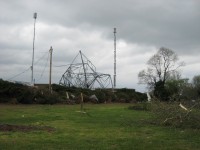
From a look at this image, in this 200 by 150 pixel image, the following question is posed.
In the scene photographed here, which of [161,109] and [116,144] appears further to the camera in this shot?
[161,109]

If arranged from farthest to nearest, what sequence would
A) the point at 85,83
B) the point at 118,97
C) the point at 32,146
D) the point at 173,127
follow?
the point at 85,83 → the point at 118,97 → the point at 173,127 → the point at 32,146

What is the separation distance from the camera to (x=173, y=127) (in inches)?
687

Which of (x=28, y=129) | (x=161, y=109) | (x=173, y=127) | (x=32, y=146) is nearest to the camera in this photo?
(x=32, y=146)

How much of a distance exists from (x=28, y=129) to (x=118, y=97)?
128 feet

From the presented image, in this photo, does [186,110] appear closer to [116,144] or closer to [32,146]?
[116,144]

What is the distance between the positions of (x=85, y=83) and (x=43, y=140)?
165 feet

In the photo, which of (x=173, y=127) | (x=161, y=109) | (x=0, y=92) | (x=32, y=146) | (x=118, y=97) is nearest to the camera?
(x=32, y=146)

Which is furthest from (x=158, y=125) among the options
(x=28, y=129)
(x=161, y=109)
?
(x=28, y=129)

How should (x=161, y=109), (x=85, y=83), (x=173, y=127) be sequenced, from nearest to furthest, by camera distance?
(x=173, y=127) → (x=161, y=109) → (x=85, y=83)

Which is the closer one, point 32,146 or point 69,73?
point 32,146

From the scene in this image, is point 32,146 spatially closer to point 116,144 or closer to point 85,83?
point 116,144

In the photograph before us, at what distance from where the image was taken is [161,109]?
18.6 metres

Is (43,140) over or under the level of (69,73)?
under

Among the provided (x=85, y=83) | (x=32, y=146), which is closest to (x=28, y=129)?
(x=32, y=146)
